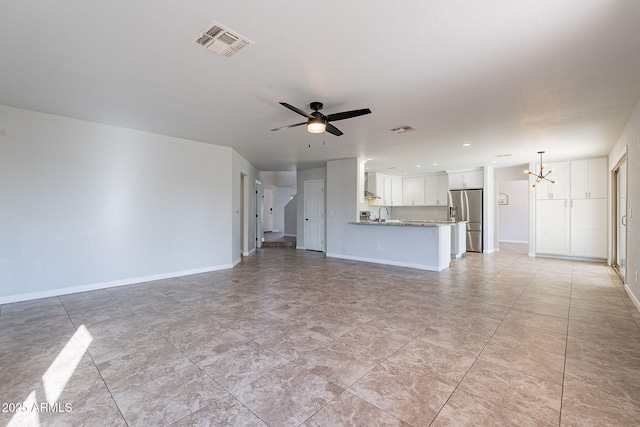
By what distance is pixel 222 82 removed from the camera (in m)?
2.82

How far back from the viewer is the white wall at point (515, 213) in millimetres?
10320

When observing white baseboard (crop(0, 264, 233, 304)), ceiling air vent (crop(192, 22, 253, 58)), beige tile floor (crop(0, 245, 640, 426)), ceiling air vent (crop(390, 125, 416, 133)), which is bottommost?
beige tile floor (crop(0, 245, 640, 426))

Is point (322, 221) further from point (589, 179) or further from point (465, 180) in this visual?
point (589, 179)

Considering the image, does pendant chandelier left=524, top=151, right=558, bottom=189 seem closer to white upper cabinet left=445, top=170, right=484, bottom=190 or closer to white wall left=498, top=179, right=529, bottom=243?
white upper cabinet left=445, top=170, right=484, bottom=190

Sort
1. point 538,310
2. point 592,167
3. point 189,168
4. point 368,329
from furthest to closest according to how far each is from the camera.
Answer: point 592,167 < point 189,168 < point 538,310 < point 368,329

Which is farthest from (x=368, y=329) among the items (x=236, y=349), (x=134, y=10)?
(x=134, y=10)

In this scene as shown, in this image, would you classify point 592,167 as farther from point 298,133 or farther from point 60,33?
point 60,33

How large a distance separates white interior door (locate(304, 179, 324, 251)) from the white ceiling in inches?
145

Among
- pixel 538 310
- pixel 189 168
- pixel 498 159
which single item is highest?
pixel 498 159

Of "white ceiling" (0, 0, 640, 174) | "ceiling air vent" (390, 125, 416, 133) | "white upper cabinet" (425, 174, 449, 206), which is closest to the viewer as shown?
"white ceiling" (0, 0, 640, 174)

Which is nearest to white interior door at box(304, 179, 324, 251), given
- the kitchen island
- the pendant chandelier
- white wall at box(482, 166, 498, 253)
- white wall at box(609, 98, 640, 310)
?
the kitchen island

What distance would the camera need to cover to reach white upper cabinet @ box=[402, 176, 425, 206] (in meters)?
9.23

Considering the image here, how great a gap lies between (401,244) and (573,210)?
14.5ft

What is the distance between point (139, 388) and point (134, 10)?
96.9 inches
